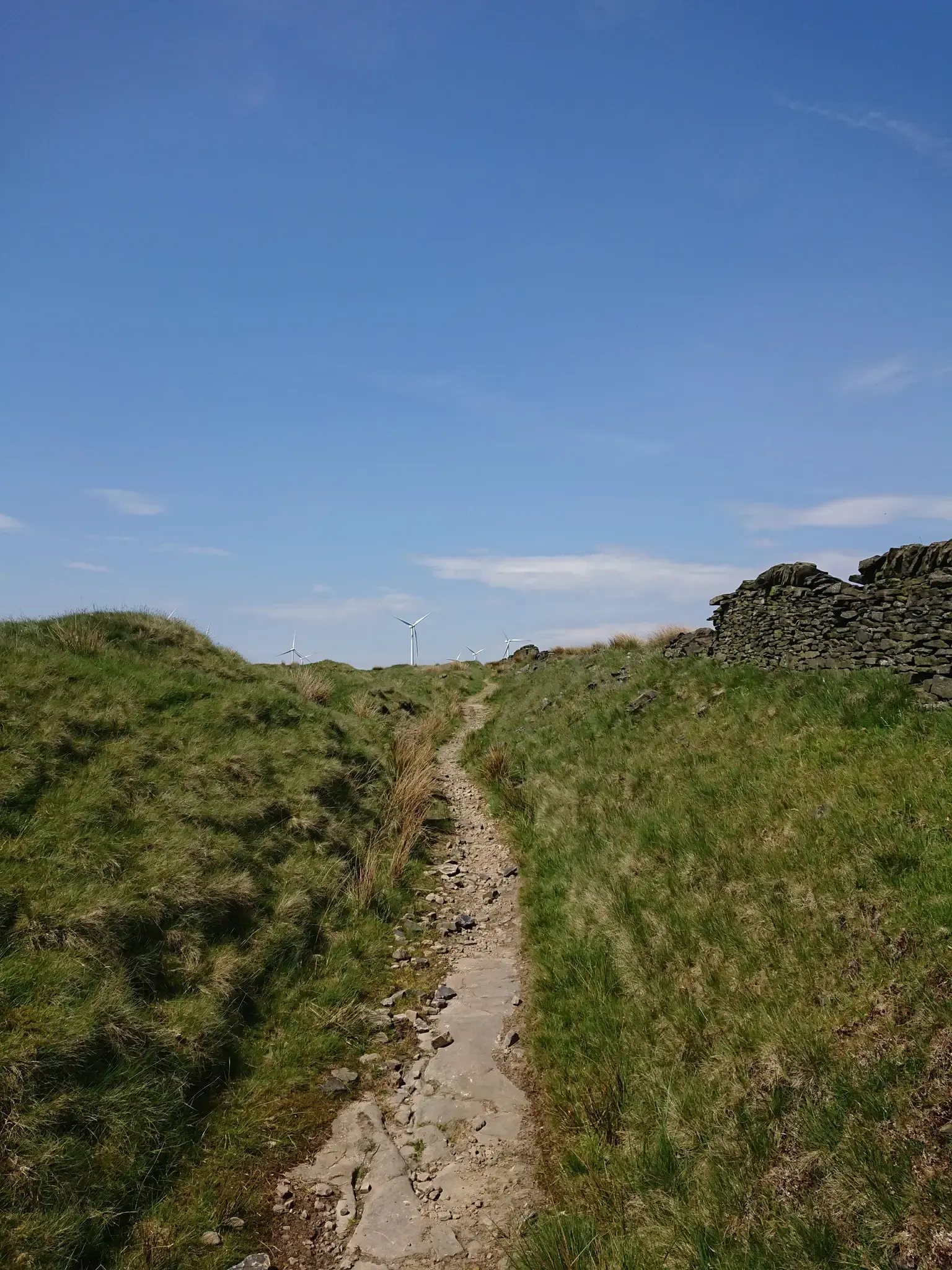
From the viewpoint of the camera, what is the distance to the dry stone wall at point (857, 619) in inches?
565

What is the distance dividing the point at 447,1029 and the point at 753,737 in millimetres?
9085

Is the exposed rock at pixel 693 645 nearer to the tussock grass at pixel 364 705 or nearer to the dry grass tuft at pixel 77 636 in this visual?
the tussock grass at pixel 364 705

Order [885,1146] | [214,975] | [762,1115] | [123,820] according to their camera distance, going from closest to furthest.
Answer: [885,1146] → [762,1115] → [214,975] → [123,820]

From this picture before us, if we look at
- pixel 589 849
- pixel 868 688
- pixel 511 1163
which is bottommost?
pixel 511 1163

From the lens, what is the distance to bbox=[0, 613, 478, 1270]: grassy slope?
21.5 ft

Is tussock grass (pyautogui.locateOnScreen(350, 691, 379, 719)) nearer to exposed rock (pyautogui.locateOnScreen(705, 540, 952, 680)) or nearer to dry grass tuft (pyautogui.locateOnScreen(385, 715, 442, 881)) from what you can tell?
dry grass tuft (pyautogui.locateOnScreen(385, 715, 442, 881))

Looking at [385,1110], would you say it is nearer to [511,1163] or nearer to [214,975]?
[511,1163]

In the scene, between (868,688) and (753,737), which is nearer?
(868,688)

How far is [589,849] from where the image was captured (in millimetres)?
13445

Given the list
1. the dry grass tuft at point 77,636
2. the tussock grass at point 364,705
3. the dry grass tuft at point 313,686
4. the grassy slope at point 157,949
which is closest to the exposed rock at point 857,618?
the grassy slope at point 157,949

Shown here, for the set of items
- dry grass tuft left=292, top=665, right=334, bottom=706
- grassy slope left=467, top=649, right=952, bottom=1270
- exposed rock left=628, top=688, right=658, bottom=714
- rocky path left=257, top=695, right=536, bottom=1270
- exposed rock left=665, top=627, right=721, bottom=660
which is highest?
Answer: exposed rock left=665, top=627, right=721, bottom=660

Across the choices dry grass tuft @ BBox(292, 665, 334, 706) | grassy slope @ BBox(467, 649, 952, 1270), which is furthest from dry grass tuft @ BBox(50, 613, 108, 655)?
grassy slope @ BBox(467, 649, 952, 1270)

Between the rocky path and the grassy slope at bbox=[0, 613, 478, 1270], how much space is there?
509 mm

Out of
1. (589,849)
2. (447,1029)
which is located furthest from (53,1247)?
(589,849)
